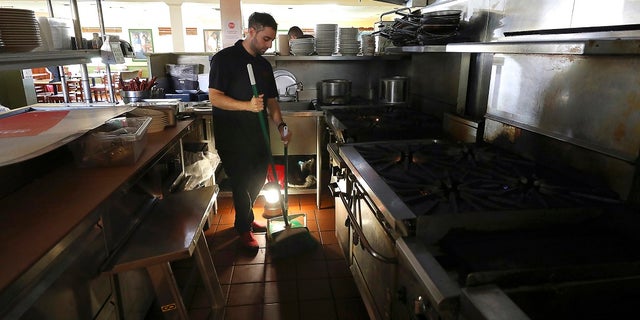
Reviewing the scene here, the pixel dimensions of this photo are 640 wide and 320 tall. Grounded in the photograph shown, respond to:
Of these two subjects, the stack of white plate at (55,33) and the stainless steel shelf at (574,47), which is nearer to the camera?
the stainless steel shelf at (574,47)

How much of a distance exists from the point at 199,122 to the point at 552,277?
3.25 m

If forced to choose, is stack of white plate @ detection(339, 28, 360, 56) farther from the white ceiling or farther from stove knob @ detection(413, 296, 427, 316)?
the white ceiling

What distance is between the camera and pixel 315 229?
3486mm

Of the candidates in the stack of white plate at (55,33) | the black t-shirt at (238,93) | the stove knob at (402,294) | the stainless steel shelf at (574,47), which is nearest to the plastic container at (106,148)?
the stack of white plate at (55,33)

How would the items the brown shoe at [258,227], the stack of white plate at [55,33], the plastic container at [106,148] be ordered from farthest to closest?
the brown shoe at [258,227] < the stack of white plate at [55,33] < the plastic container at [106,148]

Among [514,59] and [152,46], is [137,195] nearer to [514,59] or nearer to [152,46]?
[514,59]

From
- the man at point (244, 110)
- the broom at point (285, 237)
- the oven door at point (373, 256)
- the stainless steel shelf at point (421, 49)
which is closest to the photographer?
the oven door at point (373, 256)

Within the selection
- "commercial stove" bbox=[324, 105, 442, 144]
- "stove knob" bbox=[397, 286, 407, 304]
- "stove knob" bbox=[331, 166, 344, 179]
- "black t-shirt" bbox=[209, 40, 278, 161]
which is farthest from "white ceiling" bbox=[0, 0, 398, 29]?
"stove knob" bbox=[397, 286, 407, 304]

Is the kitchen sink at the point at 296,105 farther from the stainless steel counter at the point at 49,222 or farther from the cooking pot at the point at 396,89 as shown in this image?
the stainless steel counter at the point at 49,222

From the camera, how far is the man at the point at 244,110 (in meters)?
2.71

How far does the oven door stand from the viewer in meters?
1.48

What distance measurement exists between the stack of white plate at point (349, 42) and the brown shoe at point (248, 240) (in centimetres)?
217

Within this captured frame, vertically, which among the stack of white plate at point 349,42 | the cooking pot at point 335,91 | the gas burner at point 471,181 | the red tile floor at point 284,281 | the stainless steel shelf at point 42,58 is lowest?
the red tile floor at point 284,281

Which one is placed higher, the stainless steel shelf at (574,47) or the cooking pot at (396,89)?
the stainless steel shelf at (574,47)
